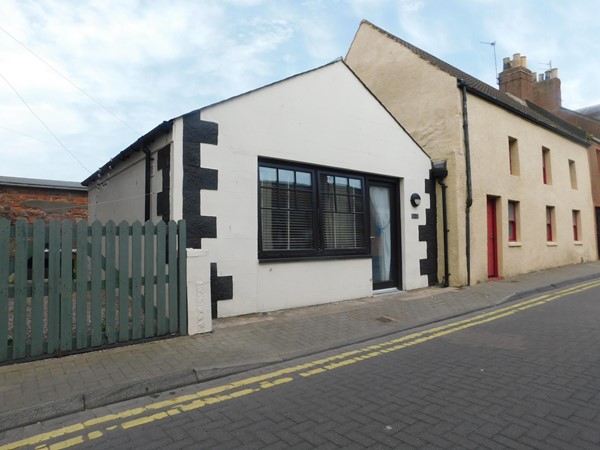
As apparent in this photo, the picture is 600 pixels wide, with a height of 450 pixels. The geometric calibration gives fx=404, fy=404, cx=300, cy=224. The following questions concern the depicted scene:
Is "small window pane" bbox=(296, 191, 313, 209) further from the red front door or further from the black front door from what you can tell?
the red front door

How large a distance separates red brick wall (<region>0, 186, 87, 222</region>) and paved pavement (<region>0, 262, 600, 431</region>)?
1142 cm

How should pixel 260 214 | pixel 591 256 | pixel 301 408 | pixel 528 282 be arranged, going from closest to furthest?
pixel 301 408, pixel 260 214, pixel 528 282, pixel 591 256

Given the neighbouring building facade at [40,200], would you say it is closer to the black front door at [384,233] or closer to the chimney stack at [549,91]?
the black front door at [384,233]

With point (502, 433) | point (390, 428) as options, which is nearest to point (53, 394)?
point (390, 428)

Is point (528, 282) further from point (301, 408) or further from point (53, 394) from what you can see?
point (53, 394)

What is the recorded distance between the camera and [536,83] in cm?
2389

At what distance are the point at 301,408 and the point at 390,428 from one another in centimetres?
84

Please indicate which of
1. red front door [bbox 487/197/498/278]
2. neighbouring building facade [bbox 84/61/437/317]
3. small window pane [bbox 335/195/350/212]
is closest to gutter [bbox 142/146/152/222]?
neighbouring building facade [bbox 84/61/437/317]

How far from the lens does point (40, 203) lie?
15.7m

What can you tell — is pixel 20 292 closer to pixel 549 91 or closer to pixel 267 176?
pixel 267 176

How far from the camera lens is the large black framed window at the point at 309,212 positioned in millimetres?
7668

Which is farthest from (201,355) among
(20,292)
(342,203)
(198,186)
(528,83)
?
(528,83)

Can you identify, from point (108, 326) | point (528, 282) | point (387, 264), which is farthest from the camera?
point (528, 282)

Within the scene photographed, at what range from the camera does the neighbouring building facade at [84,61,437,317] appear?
22.3 feet
